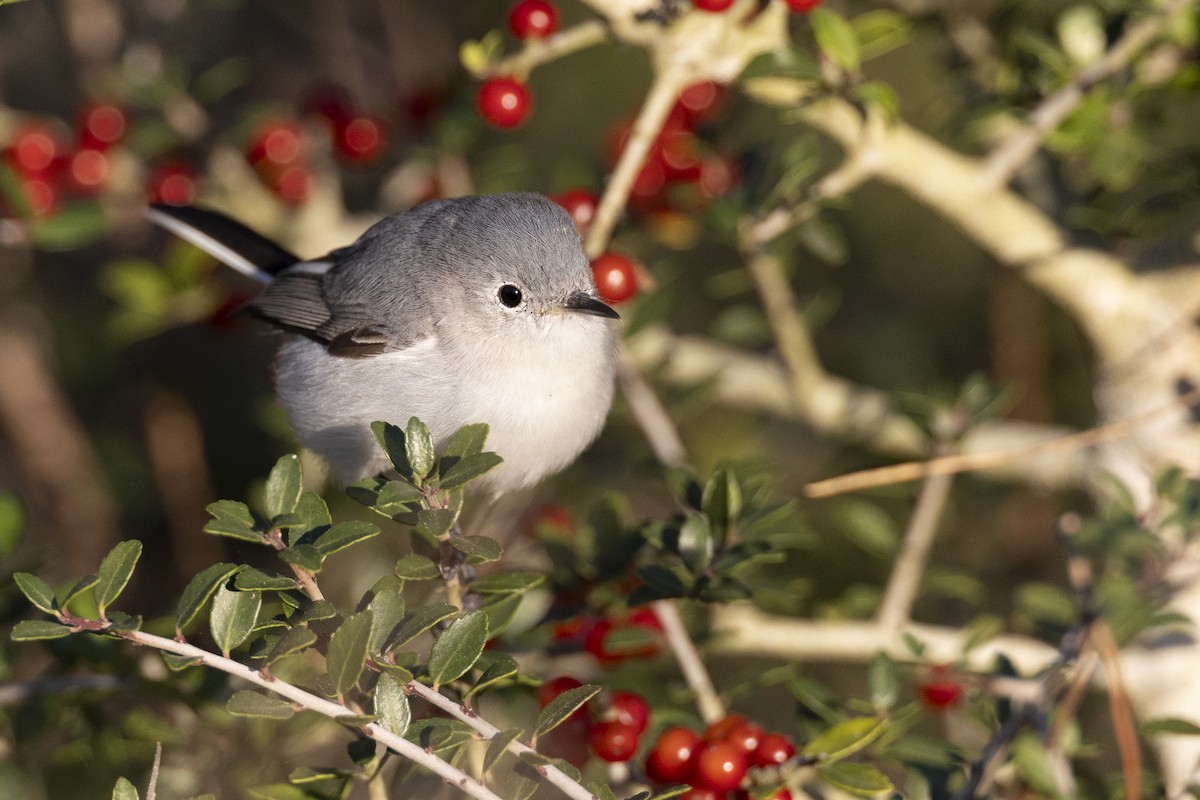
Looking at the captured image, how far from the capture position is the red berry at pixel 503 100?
2441 mm

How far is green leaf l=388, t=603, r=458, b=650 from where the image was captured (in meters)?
1.53

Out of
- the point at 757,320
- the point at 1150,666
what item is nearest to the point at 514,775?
the point at 1150,666

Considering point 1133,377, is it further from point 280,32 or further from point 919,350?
point 280,32

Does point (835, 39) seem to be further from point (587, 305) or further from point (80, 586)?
point (80, 586)

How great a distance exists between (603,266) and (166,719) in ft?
4.67

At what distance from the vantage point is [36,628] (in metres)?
1.43

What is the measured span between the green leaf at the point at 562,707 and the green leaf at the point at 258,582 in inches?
16.2

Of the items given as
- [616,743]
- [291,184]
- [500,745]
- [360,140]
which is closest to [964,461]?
[616,743]

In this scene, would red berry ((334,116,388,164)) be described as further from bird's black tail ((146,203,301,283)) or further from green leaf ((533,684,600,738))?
green leaf ((533,684,600,738))

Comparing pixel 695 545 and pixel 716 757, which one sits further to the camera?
pixel 695 545

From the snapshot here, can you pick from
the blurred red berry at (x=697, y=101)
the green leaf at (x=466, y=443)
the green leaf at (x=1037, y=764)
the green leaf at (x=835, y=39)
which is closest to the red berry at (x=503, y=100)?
the blurred red berry at (x=697, y=101)

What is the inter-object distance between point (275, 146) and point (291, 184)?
0.39ft

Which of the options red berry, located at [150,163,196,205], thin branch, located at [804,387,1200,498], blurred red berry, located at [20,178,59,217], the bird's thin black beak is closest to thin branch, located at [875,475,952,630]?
thin branch, located at [804,387,1200,498]

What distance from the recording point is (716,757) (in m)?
1.78
